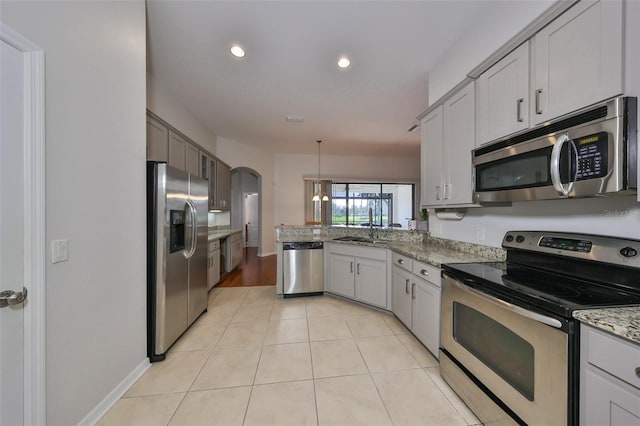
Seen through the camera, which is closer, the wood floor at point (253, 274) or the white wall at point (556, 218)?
the white wall at point (556, 218)

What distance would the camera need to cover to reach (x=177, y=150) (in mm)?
3279

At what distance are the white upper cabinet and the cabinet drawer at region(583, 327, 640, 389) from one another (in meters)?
1.26

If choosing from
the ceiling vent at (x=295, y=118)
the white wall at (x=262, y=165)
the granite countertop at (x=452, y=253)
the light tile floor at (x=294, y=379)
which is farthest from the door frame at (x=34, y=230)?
the white wall at (x=262, y=165)

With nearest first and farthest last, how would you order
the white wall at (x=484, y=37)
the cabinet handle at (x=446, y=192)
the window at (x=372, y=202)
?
the white wall at (x=484, y=37) → the cabinet handle at (x=446, y=192) → the window at (x=372, y=202)

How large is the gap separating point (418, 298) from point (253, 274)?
358cm

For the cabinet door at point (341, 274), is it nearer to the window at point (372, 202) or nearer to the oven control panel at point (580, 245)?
the oven control panel at point (580, 245)

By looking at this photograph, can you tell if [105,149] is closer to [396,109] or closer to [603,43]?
[603,43]

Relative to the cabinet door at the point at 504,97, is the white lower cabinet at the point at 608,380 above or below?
below

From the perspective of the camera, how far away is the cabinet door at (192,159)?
3.55 metres

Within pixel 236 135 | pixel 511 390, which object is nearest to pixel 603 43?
pixel 511 390

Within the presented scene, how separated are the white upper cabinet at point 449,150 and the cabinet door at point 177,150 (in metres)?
3.14

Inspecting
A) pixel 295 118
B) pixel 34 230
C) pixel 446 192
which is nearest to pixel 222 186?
pixel 295 118

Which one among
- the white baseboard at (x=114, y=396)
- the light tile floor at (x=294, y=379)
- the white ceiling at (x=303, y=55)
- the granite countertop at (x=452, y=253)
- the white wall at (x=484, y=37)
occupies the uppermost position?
the white ceiling at (x=303, y=55)

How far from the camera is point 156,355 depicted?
200 cm
